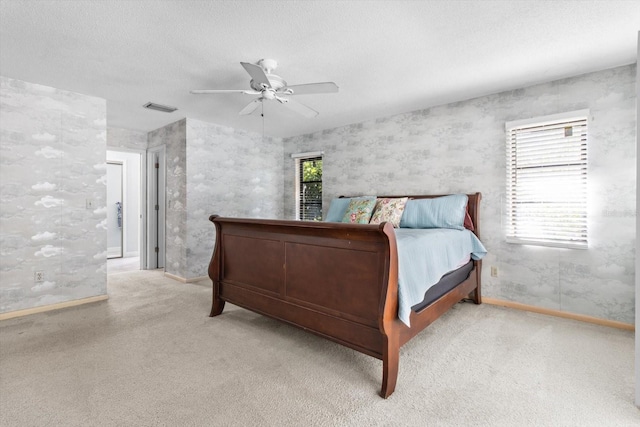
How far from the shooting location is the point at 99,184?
3551mm

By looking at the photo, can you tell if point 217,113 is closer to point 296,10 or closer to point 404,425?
point 296,10

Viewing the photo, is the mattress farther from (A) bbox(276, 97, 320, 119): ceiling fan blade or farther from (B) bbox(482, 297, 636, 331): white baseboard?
(A) bbox(276, 97, 320, 119): ceiling fan blade

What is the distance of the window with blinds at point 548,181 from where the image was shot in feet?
9.42

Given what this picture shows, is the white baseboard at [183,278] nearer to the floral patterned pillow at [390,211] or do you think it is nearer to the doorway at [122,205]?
the doorway at [122,205]

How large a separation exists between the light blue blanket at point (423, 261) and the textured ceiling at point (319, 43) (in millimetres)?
1519

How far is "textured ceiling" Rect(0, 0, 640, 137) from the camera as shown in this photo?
6.30ft

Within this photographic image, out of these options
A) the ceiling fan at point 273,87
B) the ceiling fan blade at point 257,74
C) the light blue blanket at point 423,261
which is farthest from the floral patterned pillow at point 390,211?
the ceiling fan blade at point 257,74

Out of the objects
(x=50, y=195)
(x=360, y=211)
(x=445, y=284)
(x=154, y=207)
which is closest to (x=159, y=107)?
(x=50, y=195)

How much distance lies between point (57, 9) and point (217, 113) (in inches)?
88.7

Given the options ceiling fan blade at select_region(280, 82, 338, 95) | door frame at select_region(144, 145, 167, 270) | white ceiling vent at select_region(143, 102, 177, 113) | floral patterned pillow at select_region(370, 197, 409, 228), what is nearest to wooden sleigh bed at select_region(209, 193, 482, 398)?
floral patterned pillow at select_region(370, 197, 409, 228)

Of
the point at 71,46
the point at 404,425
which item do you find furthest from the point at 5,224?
the point at 404,425

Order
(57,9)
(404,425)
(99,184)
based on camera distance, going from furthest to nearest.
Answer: (99,184) → (57,9) → (404,425)

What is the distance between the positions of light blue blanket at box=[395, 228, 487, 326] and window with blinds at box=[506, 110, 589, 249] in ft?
2.43

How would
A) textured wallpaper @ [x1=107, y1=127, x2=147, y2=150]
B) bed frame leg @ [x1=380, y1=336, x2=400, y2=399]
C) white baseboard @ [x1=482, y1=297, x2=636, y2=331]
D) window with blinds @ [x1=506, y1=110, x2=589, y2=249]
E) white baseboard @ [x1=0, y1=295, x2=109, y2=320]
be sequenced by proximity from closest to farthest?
bed frame leg @ [x1=380, y1=336, x2=400, y2=399] < white baseboard @ [x1=482, y1=297, x2=636, y2=331] < window with blinds @ [x1=506, y1=110, x2=589, y2=249] < white baseboard @ [x1=0, y1=295, x2=109, y2=320] < textured wallpaper @ [x1=107, y1=127, x2=147, y2=150]
